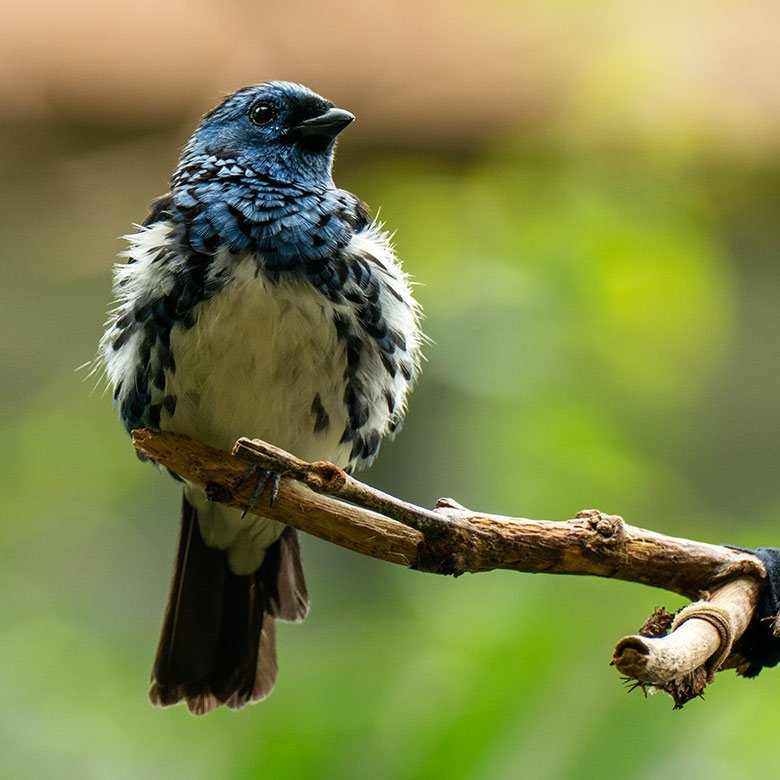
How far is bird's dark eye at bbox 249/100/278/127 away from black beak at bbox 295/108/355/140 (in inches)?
2.9

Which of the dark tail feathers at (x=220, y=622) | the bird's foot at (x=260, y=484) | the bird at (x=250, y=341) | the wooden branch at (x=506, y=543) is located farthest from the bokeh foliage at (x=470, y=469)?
the bird's foot at (x=260, y=484)

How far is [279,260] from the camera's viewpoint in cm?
204

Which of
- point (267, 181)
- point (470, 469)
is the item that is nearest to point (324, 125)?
point (267, 181)

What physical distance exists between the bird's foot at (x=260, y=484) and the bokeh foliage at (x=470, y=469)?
2.51ft

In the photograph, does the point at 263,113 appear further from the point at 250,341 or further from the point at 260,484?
the point at 260,484

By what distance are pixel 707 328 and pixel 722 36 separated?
3.67 feet

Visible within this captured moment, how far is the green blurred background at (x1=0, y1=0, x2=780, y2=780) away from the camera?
10.1ft

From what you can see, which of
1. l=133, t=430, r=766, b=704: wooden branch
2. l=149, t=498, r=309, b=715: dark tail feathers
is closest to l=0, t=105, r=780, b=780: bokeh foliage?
l=149, t=498, r=309, b=715: dark tail feathers

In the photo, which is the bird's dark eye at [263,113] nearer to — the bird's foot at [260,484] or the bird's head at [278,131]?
the bird's head at [278,131]

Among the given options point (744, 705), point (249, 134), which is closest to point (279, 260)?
point (249, 134)

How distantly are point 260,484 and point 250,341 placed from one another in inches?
12.0

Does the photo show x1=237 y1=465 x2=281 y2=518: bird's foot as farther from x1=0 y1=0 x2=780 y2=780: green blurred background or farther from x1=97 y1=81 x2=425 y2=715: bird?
x1=0 y1=0 x2=780 y2=780: green blurred background

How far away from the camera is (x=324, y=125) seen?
2.40m

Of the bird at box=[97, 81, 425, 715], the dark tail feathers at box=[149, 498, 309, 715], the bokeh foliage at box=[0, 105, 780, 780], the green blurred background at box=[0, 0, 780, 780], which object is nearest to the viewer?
the bird at box=[97, 81, 425, 715]
